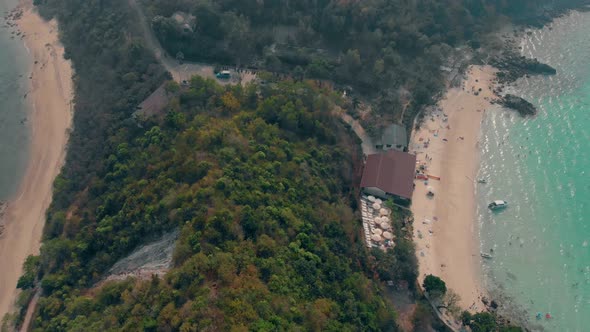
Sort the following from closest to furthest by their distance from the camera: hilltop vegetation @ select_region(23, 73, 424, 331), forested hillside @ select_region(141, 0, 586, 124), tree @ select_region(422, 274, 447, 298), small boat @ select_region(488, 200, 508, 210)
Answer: hilltop vegetation @ select_region(23, 73, 424, 331) < tree @ select_region(422, 274, 447, 298) < small boat @ select_region(488, 200, 508, 210) < forested hillside @ select_region(141, 0, 586, 124)

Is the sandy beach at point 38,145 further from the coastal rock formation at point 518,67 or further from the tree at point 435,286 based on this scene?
the coastal rock formation at point 518,67

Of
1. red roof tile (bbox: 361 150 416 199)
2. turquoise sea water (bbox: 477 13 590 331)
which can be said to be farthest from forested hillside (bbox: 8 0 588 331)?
turquoise sea water (bbox: 477 13 590 331)

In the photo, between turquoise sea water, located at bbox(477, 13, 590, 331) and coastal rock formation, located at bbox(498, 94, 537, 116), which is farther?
coastal rock formation, located at bbox(498, 94, 537, 116)

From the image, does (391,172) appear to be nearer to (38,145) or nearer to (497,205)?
(497,205)

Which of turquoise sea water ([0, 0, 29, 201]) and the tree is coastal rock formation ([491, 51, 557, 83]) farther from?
turquoise sea water ([0, 0, 29, 201])

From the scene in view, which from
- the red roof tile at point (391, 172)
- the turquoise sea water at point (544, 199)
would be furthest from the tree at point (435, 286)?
the red roof tile at point (391, 172)
